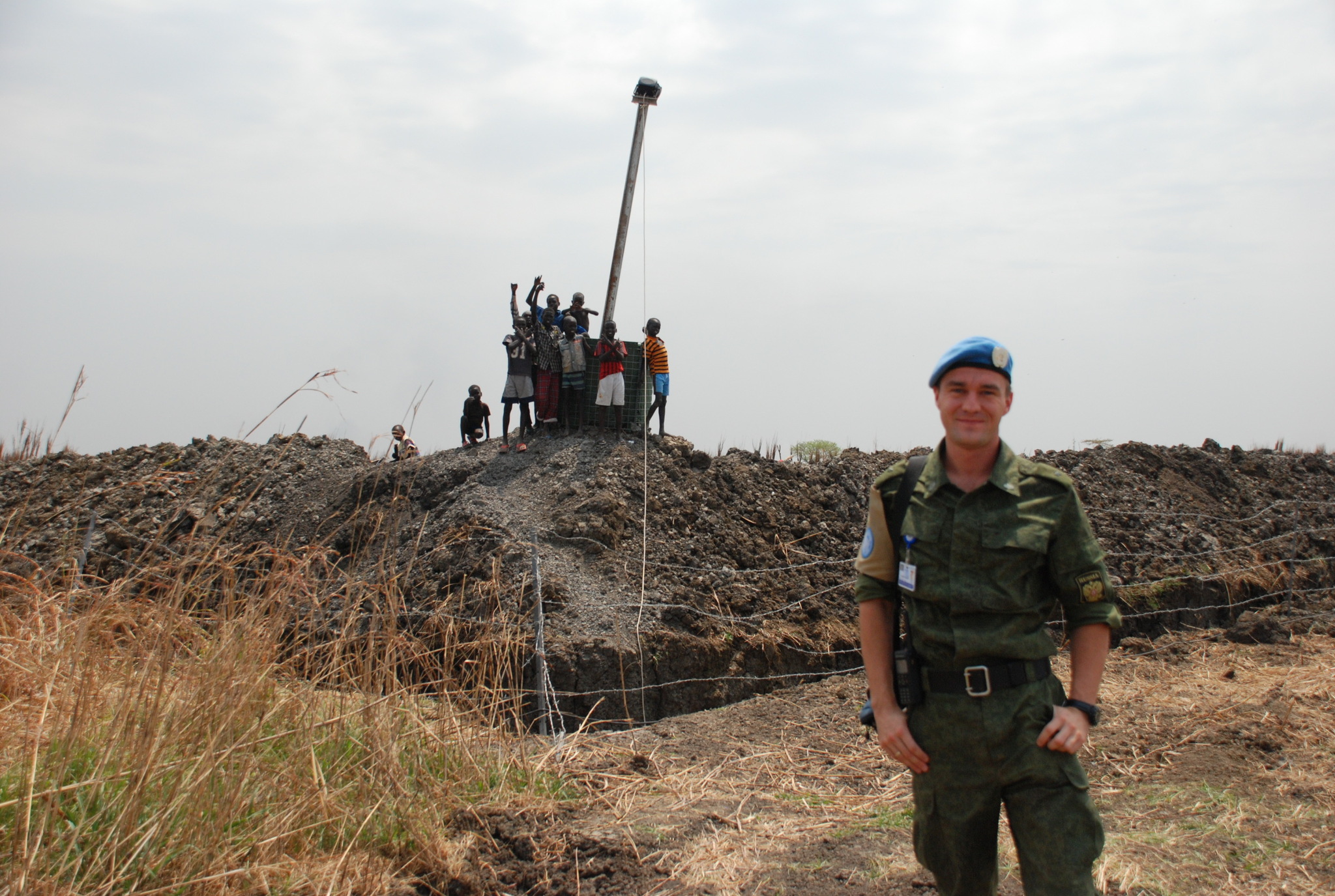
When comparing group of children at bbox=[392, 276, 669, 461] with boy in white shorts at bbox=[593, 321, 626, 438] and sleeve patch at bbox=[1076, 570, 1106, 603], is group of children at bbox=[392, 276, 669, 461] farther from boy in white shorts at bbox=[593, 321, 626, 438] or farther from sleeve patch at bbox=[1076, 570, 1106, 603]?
sleeve patch at bbox=[1076, 570, 1106, 603]

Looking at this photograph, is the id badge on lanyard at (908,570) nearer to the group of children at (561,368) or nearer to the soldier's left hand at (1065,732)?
the soldier's left hand at (1065,732)

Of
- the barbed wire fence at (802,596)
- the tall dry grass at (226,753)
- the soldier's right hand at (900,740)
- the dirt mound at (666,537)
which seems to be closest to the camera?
the soldier's right hand at (900,740)

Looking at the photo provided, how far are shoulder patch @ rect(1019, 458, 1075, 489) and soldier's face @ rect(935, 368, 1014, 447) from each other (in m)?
0.10

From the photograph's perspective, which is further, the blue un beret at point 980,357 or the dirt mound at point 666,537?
the dirt mound at point 666,537

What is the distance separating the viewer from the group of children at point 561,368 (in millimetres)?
10719

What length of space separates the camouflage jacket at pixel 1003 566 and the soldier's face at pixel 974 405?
0.08 m

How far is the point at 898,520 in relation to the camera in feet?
7.22

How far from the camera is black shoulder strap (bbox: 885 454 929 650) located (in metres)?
2.19

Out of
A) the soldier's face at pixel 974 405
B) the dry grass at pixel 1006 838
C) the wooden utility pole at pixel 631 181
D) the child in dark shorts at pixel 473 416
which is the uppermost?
the wooden utility pole at pixel 631 181

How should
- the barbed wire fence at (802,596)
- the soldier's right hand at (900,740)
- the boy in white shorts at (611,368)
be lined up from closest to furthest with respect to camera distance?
the soldier's right hand at (900,740) → the barbed wire fence at (802,596) → the boy in white shorts at (611,368)

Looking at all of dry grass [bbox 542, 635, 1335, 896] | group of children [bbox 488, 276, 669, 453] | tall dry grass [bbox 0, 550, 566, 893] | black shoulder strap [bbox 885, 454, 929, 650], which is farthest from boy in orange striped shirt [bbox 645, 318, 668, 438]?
black shoulder strap [bbox 885, 454, 929, 650]

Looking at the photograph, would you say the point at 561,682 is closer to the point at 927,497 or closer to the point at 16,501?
the point at 927,497

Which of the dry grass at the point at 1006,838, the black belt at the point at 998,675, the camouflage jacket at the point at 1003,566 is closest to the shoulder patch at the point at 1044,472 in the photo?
the camouflage jacket at the point at 1003,566

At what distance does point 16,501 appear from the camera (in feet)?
41.4
